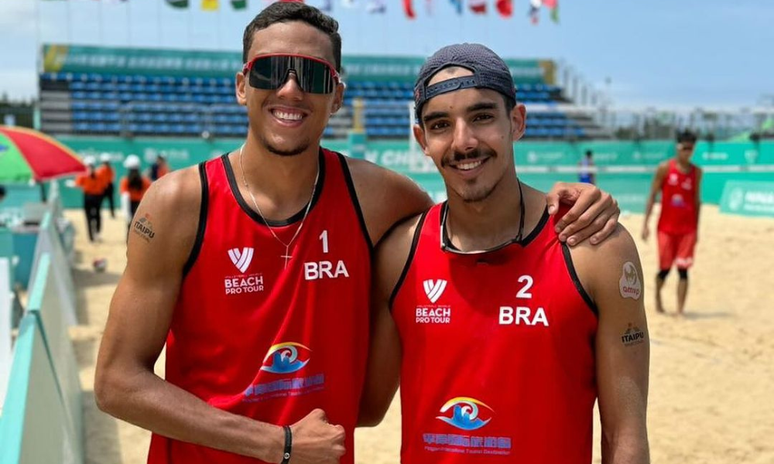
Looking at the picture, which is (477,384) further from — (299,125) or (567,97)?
(567,97)

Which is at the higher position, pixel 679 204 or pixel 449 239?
pixel 449 239

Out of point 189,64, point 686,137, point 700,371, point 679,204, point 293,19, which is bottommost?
point 700,371

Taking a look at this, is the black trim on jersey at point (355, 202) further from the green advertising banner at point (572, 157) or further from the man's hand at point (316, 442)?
the green advertising banner at point (572, 157)

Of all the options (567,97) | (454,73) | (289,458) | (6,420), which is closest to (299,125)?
(454,73)

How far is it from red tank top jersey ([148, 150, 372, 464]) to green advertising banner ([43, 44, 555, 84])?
95.0 feet

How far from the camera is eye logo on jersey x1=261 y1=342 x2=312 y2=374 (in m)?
2.02

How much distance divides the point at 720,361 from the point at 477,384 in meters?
5.69

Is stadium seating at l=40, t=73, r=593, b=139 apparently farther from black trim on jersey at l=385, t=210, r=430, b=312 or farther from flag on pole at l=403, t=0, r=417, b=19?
black trim on jersey at l=385, t=210, r=430, b=312

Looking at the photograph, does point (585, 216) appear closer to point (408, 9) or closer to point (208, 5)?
point (208, 5)

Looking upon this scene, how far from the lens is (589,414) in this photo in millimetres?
1986

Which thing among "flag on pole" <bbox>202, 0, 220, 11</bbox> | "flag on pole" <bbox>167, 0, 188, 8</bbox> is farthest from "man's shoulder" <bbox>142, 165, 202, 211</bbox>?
"flag on pole" <bbox>202, 0, 220, 11</bbox>

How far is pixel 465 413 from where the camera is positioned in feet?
6.45

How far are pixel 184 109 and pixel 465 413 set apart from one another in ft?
82.3

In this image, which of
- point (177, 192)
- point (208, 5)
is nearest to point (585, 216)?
point (177, 192)
